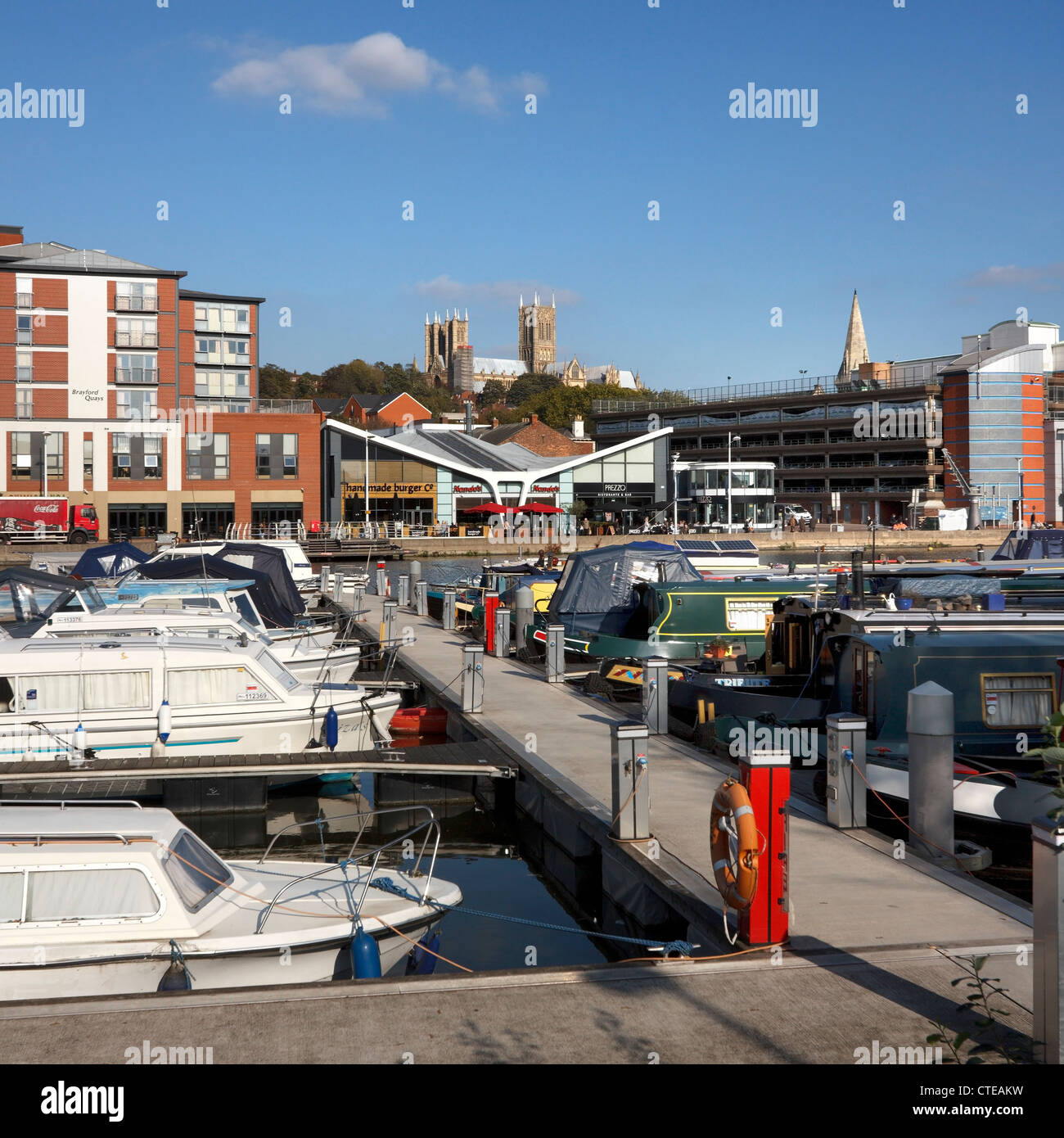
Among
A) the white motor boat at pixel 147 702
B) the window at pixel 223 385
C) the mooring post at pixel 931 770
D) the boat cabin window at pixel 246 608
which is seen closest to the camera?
the mooring post at pixel 931 770

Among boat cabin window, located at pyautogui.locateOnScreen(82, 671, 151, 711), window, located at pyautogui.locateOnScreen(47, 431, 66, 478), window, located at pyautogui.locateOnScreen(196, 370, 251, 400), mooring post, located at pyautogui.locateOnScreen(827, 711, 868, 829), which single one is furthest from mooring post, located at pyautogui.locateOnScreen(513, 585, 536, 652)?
window, located at pyautogui.locateOnScreen(196, 370, 251, 400)

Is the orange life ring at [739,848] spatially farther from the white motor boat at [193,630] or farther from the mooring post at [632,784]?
the white motor boat at [193,630]

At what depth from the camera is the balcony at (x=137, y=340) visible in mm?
75188

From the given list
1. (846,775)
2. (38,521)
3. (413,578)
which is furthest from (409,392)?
(846,775)

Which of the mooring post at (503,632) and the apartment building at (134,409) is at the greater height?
the apartment building at (134,409)

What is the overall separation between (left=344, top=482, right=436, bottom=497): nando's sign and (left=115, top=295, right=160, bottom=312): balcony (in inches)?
739

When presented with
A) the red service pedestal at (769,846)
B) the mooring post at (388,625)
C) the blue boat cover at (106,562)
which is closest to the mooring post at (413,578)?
the mooring post at (388,625)

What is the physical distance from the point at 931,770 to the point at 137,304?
2876 inches

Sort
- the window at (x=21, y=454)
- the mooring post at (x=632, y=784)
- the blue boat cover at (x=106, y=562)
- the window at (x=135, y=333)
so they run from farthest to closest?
the window at (x=135, y=333)
the window at (x=21, y=454)
the blue boat cover at (x=106, y=562)
the mooring post at (x=632, y=784)

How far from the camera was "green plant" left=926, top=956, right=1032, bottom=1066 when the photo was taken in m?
5.77

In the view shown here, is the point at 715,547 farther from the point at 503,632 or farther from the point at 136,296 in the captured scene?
the point at 136,296

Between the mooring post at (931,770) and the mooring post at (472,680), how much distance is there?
9.56m
